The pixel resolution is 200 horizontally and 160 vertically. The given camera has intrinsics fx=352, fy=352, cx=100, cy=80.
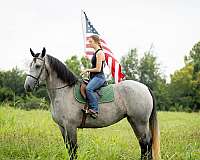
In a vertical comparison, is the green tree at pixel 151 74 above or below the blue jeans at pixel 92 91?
below

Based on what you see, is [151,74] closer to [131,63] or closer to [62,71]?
[131,63]

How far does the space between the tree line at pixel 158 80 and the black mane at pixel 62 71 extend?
32.1 meters

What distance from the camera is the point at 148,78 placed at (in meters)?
58.9

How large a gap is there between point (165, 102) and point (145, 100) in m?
42.4

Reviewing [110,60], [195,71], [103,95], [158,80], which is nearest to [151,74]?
[158,80]

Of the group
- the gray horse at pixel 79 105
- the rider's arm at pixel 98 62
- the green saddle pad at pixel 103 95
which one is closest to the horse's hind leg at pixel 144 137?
the gray horse at pixel 79 105

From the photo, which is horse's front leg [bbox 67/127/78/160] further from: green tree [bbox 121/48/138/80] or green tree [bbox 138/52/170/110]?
green tree [bbox 121/48/138/80]

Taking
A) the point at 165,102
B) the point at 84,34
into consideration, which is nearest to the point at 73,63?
the point at 165,102

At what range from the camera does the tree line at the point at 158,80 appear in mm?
45503

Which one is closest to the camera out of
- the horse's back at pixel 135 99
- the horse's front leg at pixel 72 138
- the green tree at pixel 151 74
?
the horse's front leg at pixel 72 138

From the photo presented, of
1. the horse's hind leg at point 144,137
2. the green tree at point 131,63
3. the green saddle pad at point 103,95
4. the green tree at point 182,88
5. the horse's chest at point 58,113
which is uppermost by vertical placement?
the green saddle pad at point 103,95

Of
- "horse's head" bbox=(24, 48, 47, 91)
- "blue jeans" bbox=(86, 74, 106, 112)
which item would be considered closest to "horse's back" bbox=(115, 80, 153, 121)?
"blue jeans" bbox=(86, 74, 106, 112)

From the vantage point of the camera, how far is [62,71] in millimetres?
7152

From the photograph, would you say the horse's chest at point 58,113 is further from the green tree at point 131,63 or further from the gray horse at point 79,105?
the green tree at point 131,63
